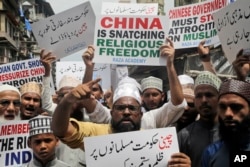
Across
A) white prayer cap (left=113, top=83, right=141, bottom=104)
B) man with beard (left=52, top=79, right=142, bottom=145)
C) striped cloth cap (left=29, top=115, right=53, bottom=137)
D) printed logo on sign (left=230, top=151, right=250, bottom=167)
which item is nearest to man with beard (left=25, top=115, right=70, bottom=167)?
striped cloth cap (left=29, top=115, right=53, bottom=137)

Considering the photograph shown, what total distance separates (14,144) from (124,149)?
186 centimetres

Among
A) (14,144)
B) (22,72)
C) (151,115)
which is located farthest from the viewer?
(22,72)

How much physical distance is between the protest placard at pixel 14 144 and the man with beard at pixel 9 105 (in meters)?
0.41

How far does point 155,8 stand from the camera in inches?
303

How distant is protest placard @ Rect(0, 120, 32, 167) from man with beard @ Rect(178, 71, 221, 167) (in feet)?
5.32

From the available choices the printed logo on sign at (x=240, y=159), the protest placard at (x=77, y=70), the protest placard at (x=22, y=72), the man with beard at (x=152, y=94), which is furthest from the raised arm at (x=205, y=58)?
the protest placard at (x=22, y=72)

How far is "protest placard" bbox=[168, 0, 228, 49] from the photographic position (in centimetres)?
639

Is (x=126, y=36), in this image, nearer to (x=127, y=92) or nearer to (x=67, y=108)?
(x=127, y=92)

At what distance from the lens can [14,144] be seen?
221 inches

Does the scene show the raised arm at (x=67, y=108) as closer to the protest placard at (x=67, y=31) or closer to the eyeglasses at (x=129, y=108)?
the eyeglasses at (x=129, y=108)

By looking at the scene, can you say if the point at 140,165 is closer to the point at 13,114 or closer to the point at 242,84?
the point at 242,84

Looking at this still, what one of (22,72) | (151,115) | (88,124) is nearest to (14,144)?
(88,124)

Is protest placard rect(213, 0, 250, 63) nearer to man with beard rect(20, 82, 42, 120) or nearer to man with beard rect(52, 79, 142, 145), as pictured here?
man with beard rect(52, 79, 142, 145)

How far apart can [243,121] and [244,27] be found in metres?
1.46
